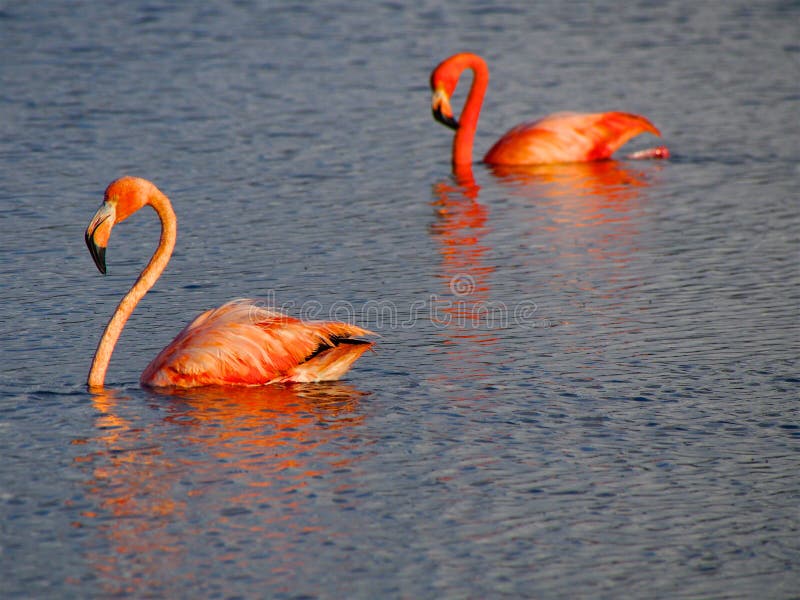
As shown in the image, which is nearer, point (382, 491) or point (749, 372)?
point (382, 491)

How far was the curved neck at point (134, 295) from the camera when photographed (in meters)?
6.70

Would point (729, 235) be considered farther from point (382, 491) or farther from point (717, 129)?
point (382, 491)

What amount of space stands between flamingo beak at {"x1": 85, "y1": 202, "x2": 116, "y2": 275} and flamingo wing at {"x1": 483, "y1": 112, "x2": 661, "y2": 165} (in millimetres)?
5682

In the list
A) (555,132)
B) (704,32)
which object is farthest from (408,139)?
(704,32)

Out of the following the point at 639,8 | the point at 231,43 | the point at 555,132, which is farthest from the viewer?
the point at 639,8

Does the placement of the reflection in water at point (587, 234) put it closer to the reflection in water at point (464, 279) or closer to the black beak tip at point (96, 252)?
the reflection in water at point (464, 279)

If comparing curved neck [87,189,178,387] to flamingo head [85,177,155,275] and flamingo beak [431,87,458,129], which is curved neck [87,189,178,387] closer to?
flamingo head [85,177,155,275]

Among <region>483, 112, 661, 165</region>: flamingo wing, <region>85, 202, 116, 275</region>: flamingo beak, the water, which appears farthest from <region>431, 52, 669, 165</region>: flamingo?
<region>85, 202, 116, 275</region>: flamingo beak

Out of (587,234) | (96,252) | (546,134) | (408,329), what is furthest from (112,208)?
(546,134)

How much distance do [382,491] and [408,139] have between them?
7.51m

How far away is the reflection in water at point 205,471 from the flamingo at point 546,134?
5.51m

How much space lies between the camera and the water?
5.02 m

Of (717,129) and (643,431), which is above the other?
(717,129)

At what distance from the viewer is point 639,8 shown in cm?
1838
